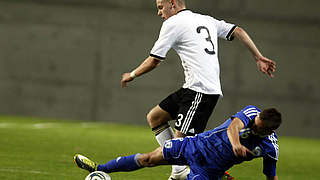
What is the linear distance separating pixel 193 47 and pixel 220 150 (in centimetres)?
127

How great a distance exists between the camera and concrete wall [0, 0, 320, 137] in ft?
54.6

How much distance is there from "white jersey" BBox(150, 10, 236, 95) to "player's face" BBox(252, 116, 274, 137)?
105 centimetres

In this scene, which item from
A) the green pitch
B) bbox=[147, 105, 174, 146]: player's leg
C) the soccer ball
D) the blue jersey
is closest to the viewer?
the blue jersey

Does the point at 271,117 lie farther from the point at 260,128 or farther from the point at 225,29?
the point at 225,29

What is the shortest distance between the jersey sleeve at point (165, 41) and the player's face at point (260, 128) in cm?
135

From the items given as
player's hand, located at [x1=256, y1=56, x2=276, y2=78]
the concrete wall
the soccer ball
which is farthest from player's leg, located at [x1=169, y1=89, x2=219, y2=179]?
the concrete wall

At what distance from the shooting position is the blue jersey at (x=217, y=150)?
597 cm

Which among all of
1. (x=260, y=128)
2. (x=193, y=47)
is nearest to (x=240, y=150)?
(x=260, y=128)

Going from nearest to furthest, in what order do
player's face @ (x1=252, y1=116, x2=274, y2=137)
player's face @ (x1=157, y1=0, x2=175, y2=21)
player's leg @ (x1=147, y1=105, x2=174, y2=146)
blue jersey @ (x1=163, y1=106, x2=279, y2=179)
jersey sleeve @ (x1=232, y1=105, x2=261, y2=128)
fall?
player's face @ (x1=252, y1=116, x2=274, y2=137) < jersey sleeve @ (x1=232, y1=105, x2=261, y2=128) < blue jersey @ (x1=163, y1=106, x2=279, y2=179) < player's face @ (x1=157, y1=0, x2=175, y2=21) < player's leg @ (x1=147, y1=105, x2=174, y2=146)

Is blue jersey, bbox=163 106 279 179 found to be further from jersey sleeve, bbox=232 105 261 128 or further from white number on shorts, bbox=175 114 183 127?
white number on shorts, bbox=175 114 183 127

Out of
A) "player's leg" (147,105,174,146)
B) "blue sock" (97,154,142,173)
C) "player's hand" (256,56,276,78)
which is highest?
"player's hand" (256,56,276,78)

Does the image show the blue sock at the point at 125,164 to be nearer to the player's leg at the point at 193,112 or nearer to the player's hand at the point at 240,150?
the player's leg at the point at 193,112

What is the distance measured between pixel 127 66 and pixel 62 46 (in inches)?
69.5

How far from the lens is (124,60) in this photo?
16922 millimetres
